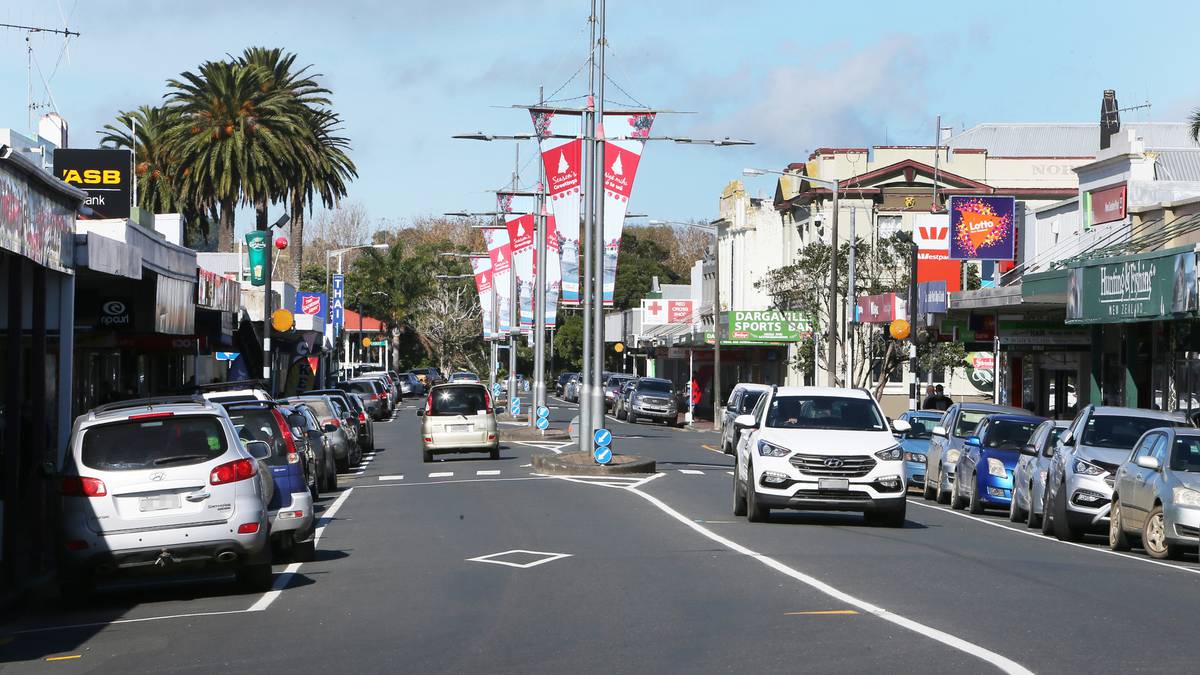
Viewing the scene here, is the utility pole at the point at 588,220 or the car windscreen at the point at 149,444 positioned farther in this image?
the utility pole at the point at 588,220

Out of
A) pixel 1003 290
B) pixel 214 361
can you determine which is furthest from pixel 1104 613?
pixel 214 361

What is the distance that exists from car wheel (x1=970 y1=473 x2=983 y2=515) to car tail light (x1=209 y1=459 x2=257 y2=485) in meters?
14.2

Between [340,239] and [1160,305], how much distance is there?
9743 centimetres

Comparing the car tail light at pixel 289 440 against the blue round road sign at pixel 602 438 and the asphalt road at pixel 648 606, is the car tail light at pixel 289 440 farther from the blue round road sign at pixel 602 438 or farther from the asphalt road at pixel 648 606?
the blue round road sign at pixel 602 438

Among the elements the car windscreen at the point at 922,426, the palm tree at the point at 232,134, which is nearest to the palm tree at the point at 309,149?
the palm tree at the point at 232,134

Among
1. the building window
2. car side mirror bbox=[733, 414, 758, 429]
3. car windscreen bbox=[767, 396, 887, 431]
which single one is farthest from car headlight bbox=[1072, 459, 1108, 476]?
the building window

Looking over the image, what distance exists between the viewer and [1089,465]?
65.3ft

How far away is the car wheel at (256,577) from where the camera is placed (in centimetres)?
1396

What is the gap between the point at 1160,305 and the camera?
27516 millimetres

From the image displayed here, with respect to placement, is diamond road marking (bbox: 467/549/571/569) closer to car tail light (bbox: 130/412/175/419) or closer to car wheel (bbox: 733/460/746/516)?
car tail light (bbox: 130/412/175/419)

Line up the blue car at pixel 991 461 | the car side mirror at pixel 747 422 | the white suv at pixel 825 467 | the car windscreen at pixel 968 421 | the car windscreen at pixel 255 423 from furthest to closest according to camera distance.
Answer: the car windscreen at pixel 968 421 < the blue car at pixel 991 461 < the car side mirror at pixel 747 422 < the white suv at pixel 825 467 < the car windscreen at pixel 255 423

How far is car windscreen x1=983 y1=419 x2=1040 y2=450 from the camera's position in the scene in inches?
1000

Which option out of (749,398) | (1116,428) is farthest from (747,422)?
(749,398)

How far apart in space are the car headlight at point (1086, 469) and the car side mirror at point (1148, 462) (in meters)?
2.40
